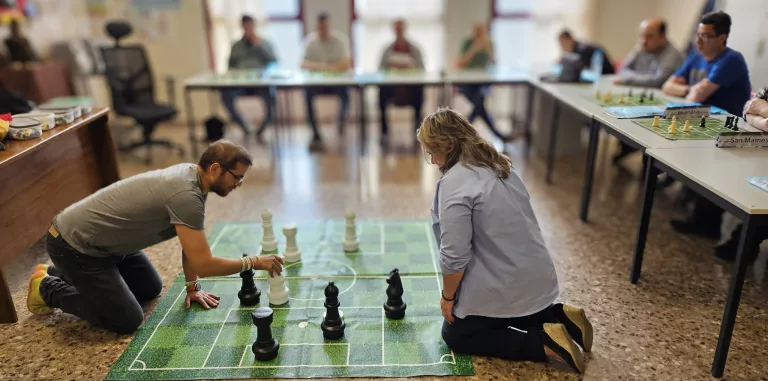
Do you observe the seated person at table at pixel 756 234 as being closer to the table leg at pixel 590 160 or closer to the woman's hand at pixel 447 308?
the table leg at pixel 590 160

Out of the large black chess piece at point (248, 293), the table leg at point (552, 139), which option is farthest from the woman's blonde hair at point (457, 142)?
the table leg at point (552, 139)

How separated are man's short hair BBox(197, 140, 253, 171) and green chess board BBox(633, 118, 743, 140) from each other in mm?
1994

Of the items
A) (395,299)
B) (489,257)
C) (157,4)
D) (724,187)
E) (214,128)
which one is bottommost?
(395,299)

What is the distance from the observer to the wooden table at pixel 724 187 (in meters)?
1.89

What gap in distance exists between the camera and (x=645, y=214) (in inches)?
105

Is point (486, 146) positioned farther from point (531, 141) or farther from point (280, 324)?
point (531, 141)

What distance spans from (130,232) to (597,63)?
4.43 meters

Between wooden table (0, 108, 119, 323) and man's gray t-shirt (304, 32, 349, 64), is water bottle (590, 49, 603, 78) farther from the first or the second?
wooden table (0, 108, 119, 323)

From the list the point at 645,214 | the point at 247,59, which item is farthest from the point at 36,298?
the point at 247,59

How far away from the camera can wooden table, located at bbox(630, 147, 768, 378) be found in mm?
1892

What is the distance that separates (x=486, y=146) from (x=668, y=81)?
2.38m

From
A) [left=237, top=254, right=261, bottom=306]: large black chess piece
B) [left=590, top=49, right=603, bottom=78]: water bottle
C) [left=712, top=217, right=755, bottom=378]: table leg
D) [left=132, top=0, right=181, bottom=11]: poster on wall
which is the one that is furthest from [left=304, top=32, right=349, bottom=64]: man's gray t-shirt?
[left=712, top=217, right=755, bottom=378]: table leg

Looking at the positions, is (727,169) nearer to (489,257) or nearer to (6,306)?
(489,257)

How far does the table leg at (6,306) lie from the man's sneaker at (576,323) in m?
2.37
